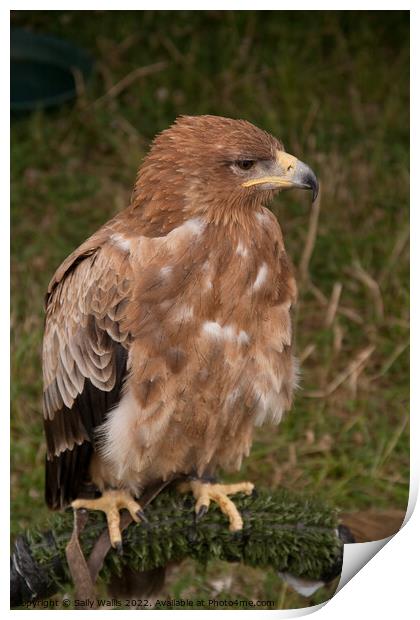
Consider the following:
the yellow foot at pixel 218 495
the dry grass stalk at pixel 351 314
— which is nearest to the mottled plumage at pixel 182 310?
the yellow foot at pixel 218 495

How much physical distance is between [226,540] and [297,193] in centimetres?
156

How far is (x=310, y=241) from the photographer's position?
3227mm

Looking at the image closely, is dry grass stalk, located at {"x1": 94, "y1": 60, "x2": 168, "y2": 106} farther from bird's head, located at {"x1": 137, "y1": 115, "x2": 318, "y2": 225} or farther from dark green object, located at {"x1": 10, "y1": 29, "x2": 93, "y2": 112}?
bird's head, located at {"x1": 137, "y1": 115, "x2": 318, "y2": 225}

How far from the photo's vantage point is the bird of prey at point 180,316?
6.68ft

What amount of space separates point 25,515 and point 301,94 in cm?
154

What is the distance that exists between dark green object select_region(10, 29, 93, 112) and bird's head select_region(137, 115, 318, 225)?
4.41 feet

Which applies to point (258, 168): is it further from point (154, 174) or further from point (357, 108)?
point (357, 108)

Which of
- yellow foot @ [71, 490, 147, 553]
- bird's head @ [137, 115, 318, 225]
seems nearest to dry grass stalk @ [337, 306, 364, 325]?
yellow foot @ [71, 490, 147, 553]

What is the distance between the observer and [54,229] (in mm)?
3627

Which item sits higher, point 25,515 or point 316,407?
point 316,407

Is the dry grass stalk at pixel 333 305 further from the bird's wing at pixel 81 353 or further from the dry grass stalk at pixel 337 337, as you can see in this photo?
the bird's wing at pixel 81 353

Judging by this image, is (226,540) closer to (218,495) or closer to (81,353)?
(218,495)

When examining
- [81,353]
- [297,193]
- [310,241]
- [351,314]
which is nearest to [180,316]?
[81,353]
